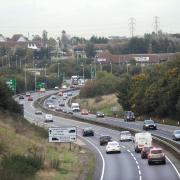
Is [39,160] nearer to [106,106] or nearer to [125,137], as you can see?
[125,137]

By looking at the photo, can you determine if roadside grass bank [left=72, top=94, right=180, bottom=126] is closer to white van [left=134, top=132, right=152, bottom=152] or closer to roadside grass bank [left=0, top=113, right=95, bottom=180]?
white van [left=134, top=132, right=152, bottom=152]

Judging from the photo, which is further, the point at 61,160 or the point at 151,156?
the point at 61,160

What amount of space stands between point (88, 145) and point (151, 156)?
2482 cm

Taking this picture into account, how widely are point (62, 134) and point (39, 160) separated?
34.5 ft

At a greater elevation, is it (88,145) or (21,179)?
(21,179)

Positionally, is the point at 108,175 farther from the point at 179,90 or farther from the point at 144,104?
the point at 144,104

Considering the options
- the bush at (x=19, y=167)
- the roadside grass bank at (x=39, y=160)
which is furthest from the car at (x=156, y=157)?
the bush at (x=19, y=167)

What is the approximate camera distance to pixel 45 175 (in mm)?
34906

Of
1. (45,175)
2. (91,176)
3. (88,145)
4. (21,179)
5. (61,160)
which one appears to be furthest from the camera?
(88,145)

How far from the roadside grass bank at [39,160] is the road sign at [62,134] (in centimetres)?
114

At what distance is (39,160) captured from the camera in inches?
1499

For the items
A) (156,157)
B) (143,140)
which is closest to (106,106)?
(143,140)

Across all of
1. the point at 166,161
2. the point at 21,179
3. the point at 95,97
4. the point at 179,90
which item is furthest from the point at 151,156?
the point at 95,97

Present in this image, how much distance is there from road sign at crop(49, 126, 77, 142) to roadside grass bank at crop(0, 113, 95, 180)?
44.9 inches
